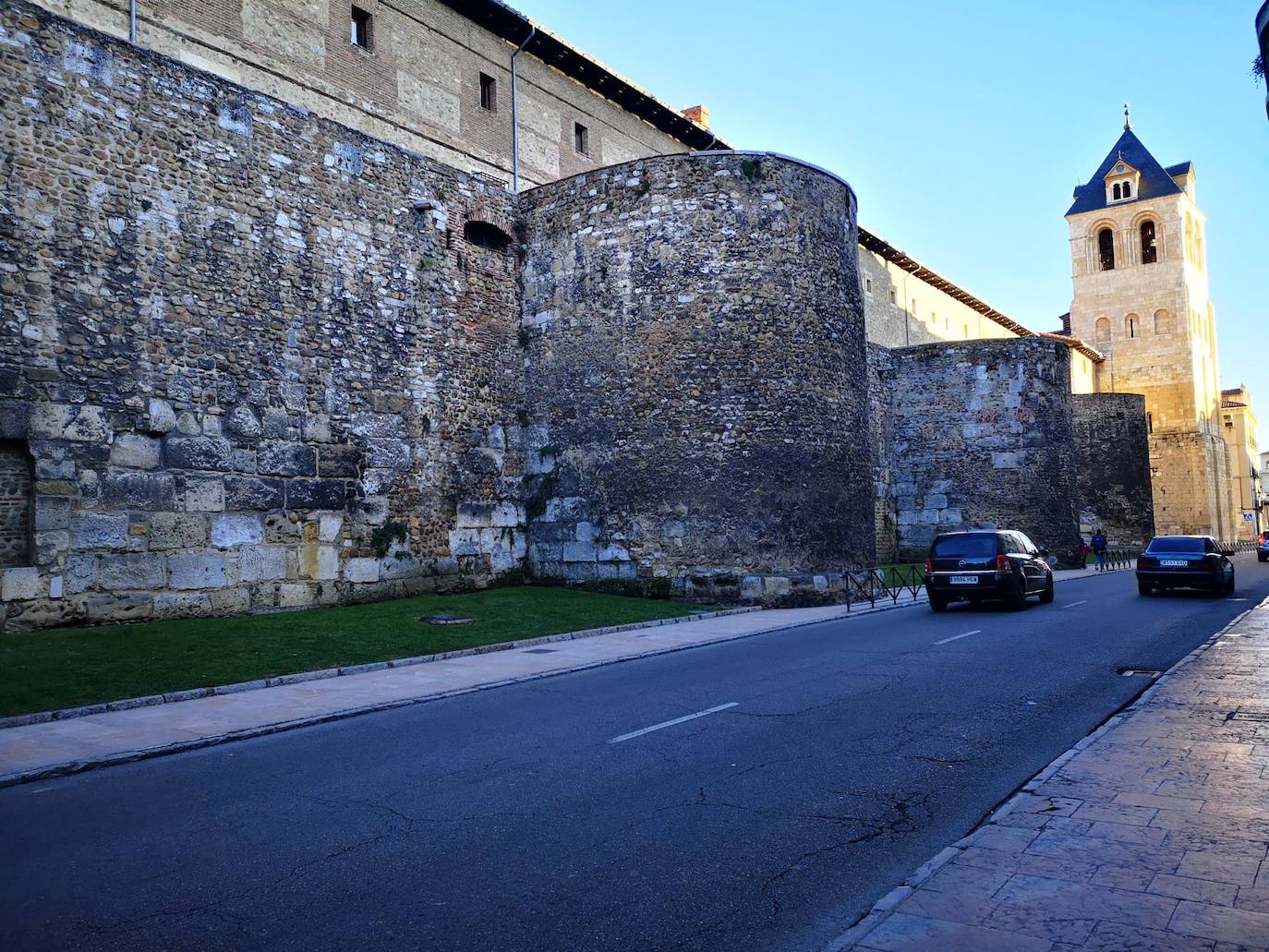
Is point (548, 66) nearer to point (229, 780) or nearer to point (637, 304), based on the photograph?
point (637, 304)

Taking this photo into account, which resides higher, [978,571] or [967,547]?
[967,547]

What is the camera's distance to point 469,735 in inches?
305

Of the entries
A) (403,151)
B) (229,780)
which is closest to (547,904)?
(229,780)

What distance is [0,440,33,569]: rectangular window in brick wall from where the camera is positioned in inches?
477

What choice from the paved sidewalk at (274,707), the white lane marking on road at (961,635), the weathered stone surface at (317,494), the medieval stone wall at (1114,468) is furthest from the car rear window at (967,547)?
the medieval stone wall at (1114,468)

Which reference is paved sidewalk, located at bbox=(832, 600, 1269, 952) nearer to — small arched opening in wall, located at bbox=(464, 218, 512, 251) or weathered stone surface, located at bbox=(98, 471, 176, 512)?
weathered stone surface, located at bbox=(98, 471, 176, 512)

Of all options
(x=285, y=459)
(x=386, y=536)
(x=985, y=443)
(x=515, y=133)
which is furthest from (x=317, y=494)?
(x=985, y=443)

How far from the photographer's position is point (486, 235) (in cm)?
2044

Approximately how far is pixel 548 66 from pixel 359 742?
24318 mm

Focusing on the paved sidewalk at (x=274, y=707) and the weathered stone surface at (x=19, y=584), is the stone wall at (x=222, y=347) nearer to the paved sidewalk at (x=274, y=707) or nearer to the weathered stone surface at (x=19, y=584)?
the weathered stone surface at (x=19, y=584)

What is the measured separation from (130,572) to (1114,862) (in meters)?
12.9

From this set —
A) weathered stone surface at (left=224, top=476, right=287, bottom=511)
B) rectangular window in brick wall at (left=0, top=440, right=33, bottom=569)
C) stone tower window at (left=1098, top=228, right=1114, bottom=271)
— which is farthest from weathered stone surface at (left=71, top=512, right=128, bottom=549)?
stone tower window at (left=1098, top=228, right=1114, bottom=271)

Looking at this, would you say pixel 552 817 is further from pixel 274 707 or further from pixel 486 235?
pixel 486 235

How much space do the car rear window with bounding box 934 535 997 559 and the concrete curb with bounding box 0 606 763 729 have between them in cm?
580
